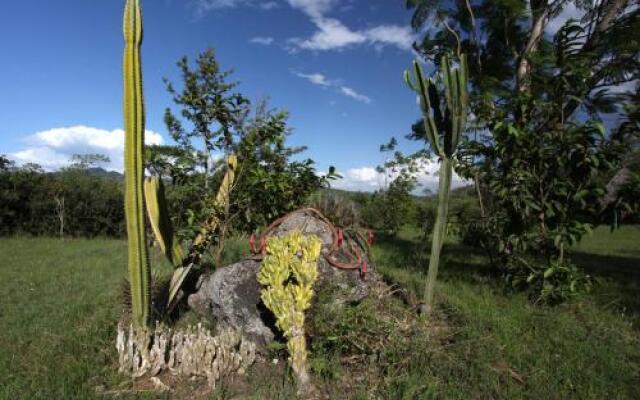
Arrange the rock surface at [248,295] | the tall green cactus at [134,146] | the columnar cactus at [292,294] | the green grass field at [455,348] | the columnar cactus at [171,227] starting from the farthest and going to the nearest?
the columnar cactus at [171,227], the rock surface at [248,295], the tall green cactus at [134,146], the green grass field at [455,348], the columnar cactus at [292,294]

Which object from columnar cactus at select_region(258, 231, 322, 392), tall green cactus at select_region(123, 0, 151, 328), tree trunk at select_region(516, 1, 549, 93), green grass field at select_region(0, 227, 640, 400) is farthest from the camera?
tree trunk at select_region(516, 1, 549, 93)

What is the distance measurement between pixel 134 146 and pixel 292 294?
1594mm

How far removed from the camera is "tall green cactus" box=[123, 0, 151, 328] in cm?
271

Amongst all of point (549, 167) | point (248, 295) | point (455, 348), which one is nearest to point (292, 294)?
point (248, 295)

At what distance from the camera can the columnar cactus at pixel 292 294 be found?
2.37 meters

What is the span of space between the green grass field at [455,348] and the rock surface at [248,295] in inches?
18.9

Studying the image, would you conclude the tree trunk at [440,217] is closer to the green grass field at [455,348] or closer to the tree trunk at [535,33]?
the green grass field at [455,348]

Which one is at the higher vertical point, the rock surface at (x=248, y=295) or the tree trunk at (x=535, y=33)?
the tree trunk at (x=535, y=33)

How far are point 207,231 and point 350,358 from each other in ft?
6.59

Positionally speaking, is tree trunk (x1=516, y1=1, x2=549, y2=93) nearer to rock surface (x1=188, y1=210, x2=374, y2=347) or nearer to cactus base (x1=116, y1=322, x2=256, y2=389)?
rock surface (x1=188, y1=210, x2=374, y2=347)

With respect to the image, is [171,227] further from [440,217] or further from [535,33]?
[535,33]

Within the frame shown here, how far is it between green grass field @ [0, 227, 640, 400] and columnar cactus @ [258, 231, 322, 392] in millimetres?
224

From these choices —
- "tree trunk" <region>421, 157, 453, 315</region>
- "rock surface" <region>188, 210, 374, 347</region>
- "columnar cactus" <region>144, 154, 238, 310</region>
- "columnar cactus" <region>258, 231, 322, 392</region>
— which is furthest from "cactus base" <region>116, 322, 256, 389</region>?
Result: "tree trunk" <region>421, 157, 453, 315</region>

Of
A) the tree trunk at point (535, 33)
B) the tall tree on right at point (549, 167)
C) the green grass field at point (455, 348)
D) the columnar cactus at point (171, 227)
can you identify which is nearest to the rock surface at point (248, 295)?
the columnar cactus at point (171, 227)
